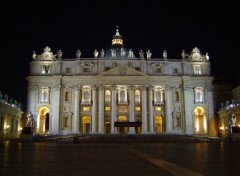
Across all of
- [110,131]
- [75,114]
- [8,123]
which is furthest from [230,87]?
[8,123]

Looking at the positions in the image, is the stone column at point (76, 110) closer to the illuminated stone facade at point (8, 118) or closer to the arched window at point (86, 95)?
the arched window at point (86, 95)

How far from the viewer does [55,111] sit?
239 feet

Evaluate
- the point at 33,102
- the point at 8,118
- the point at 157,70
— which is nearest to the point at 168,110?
the point at 157,70

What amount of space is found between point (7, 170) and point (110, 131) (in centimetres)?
6196

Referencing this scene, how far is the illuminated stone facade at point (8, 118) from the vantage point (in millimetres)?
57781

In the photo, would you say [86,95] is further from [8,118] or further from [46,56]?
[8,118]

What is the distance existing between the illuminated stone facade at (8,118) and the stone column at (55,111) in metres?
7.32

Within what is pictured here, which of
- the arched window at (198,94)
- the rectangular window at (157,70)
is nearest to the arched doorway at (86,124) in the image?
the rectangular window at (157,70)

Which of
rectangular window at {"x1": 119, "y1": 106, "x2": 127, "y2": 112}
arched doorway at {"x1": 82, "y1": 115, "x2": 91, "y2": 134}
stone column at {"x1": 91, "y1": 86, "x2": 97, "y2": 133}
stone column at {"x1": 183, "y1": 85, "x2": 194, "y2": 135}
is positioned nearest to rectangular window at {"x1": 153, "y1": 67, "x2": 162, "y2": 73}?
stone column at {"x1": 183, "y1": 85, "x2": 194, "y2": 135}

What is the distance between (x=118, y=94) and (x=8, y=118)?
24.6 metres

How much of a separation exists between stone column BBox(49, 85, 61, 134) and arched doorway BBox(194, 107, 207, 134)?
32.0 m

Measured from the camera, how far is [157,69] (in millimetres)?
75812

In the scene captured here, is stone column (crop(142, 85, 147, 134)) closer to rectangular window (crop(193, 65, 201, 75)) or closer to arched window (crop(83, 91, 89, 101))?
arched window (crop(83, 91, 89, 101))

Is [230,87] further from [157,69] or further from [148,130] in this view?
[148,130]
